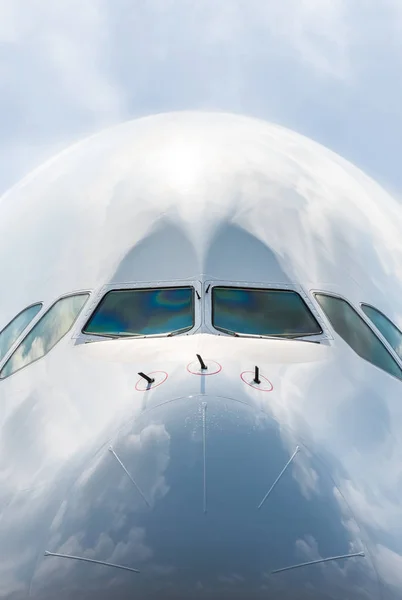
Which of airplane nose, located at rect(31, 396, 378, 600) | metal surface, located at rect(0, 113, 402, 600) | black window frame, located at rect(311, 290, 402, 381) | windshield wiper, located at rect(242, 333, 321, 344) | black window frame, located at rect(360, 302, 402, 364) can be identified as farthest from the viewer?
black window frame, located at rect(360, 302, 402, 364)

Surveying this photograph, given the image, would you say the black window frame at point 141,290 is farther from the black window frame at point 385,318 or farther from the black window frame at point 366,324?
the black window frame at point 385,318

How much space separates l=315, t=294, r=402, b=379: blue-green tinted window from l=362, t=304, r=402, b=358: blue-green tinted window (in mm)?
180

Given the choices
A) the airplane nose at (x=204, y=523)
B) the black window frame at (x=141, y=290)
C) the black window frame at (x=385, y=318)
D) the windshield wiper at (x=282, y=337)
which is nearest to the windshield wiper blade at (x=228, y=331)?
the windshield wiper at (x=282, y=337)

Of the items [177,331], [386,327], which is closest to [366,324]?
[386,327]

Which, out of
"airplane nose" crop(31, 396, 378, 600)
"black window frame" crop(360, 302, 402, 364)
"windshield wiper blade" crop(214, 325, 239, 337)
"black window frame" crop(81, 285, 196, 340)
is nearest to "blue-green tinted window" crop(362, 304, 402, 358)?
"black window frame" crop(360, 302, 402, 364)

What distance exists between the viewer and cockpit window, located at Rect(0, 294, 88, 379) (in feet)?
20.8

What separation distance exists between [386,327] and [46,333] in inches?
140

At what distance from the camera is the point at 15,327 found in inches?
271

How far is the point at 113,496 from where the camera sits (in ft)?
13.3

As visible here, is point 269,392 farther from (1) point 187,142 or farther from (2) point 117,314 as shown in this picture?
(1) point 187,142

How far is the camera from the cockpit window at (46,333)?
633cm

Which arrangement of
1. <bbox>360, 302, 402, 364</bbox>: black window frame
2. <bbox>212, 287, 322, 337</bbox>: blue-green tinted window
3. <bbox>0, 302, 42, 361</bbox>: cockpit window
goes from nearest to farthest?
1. <bbox>212, 287, 322, 337</bbox>: blue-green tinted window
2. <bbox>360, 302, 402, 364</bbox>: black window frame
3. <bbox>0, 302, 42, 361</bbox>: cockpit window

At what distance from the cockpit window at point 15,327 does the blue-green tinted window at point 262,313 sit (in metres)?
1.99

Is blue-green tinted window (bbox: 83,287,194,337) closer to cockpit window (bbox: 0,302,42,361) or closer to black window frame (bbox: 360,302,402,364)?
cockpit window (bbox: 0,302,42,361)
